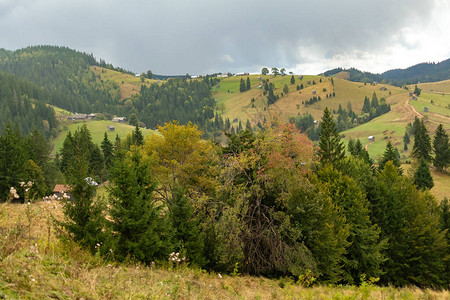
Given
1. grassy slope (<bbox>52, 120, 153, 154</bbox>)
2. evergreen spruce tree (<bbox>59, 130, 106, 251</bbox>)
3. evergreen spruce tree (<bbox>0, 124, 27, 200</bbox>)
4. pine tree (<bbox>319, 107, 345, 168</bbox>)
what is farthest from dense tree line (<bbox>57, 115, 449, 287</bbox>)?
grassy slope (<bbox>52, 120, 153, 154</bbox>)

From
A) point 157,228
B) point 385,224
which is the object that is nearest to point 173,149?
point 157,228

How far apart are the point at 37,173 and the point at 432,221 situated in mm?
58435

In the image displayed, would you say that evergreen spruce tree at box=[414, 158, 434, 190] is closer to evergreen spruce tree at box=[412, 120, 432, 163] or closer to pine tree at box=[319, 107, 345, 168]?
evergreen spruce tree at box=[412, 120, 432, 163]

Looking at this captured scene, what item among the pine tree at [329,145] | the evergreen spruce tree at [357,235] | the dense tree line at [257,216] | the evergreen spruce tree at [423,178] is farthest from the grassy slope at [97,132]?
the evergreen spruce tree at [357,235]

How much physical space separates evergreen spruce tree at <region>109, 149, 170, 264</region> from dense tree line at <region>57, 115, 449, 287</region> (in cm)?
6

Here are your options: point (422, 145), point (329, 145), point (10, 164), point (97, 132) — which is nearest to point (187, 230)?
point (10, 164)

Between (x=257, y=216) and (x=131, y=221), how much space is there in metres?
11.4

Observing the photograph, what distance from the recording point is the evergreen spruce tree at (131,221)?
1630 centimetres

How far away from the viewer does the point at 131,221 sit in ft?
53.7

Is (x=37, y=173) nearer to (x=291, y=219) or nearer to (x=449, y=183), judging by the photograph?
(x=291, y=219)

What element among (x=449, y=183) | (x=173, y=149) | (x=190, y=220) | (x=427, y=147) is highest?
(x=173, y=149)

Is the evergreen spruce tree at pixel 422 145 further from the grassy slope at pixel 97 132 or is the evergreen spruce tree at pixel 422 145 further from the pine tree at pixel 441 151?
the grassy slope at pixel 97 132

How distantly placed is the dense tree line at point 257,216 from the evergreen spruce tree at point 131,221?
0.19 ft

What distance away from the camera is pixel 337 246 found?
24.7m
